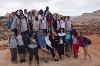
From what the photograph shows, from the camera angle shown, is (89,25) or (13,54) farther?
(89,25)

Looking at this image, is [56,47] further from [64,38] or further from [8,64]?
[8,64]

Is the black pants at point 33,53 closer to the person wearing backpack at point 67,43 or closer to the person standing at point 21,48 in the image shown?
the person standing at point 21,48

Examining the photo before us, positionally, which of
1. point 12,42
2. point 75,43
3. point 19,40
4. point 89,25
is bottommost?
point 89,25

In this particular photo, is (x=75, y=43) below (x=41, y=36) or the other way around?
below

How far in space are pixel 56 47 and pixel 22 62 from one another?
7.10 feet

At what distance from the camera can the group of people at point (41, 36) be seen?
21156mm

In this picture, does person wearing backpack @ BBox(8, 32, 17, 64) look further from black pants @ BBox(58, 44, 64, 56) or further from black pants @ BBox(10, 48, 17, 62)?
black pants @ BBox(58, 44, 64, 56)

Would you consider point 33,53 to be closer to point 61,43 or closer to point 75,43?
point 61,43

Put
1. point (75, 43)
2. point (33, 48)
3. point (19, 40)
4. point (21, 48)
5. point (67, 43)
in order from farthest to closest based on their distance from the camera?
point (75, 43), point (67, 43), point (21, 48), point (19, 40), point (33, 48)

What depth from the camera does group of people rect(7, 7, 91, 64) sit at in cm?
2116

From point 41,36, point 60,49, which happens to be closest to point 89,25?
point 60,49

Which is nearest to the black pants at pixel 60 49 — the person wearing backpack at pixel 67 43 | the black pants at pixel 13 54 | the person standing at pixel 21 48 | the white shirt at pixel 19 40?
the person wearing backpack at pixel 67 43

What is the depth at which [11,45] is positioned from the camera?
70.1 ft

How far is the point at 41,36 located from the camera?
21.4 metres
